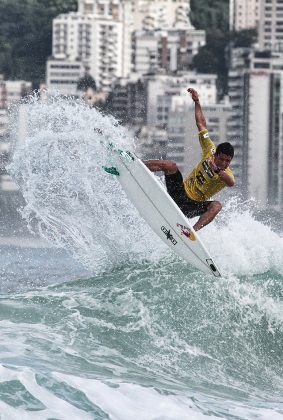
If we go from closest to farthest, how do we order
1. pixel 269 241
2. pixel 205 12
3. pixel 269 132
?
pixel 269 241, pixel 269 132, pixel 205 12

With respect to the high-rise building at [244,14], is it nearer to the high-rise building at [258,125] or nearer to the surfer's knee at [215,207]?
the high-rise building at [258,125]

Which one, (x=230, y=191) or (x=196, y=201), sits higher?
(x=196, y=201)

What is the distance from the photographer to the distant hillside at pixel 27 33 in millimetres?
71000

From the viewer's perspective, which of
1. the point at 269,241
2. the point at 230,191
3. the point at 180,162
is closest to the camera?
the point at 269,241

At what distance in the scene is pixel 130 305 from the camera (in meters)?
12.7

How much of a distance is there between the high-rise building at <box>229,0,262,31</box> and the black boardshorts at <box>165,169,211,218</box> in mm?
64605

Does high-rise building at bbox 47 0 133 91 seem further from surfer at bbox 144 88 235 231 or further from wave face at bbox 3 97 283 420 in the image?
surfer at bbox 144 88 235 231

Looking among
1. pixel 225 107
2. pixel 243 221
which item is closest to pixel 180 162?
pixel 225 107

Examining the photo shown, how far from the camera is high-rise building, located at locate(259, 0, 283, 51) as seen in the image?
77.1m

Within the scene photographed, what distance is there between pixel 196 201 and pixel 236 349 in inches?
68.9

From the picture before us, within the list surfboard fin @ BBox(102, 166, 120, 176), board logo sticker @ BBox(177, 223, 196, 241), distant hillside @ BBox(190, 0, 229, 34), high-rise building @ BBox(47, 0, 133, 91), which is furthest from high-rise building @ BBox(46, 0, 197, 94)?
board logo sticker @ BBox(177, 223, 196, 241)

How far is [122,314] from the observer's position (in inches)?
489

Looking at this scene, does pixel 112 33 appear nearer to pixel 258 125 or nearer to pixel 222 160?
pixel 258 125

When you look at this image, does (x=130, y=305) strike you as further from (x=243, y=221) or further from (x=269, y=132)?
(x=269, y=132)
